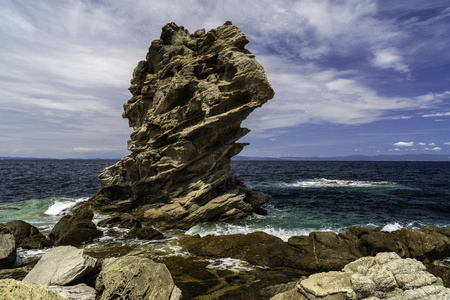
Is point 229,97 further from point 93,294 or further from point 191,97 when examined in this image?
point 93,294

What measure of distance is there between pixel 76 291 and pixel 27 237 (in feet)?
45.9

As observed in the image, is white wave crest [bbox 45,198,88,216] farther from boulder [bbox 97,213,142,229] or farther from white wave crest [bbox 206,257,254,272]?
white wave crest [bbox 206,257,254,272]

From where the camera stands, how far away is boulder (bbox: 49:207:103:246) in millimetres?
18172

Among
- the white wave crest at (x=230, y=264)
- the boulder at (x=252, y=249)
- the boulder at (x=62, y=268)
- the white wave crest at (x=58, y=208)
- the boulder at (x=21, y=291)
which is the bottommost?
the white wave crest at (x=58, y=208)

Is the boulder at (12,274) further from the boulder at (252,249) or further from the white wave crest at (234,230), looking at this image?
the white wave crest at (234,230)

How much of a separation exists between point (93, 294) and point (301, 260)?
10.4 metres

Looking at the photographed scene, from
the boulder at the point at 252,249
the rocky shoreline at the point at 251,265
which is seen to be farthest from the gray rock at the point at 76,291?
the boulder at the point at 252,249

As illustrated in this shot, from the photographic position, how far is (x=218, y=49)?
2659 cm

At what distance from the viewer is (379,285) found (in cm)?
779

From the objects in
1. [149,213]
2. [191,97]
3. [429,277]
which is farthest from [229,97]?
[429,277]

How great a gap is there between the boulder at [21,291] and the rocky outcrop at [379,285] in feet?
22.8

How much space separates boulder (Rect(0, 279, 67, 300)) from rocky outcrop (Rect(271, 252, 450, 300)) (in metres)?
6.95

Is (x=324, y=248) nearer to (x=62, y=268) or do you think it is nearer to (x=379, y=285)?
(x=379, y=285)

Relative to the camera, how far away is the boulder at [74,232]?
715 inches
